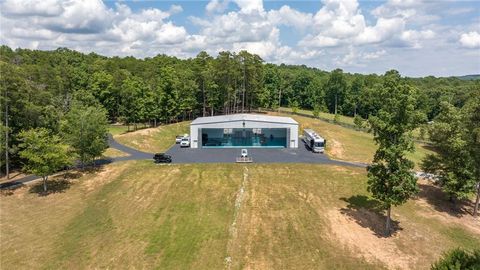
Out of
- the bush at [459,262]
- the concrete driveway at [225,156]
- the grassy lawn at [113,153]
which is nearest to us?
the bush at [459,262]

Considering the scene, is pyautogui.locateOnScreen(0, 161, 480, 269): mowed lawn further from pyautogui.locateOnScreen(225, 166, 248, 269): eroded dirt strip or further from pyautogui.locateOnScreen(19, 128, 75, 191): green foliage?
pyautogui.locateOnScreen(19, 128, 75, 191): green foliage

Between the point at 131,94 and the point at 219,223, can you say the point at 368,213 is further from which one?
the point at 131,94

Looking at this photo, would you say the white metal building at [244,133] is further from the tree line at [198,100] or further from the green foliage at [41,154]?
the green foliage at [41,154]

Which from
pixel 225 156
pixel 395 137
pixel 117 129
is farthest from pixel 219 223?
pixel 117 129

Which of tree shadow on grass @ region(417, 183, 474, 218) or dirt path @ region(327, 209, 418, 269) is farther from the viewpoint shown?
tree shadow on grass @ region(417, 183, 474, 218)

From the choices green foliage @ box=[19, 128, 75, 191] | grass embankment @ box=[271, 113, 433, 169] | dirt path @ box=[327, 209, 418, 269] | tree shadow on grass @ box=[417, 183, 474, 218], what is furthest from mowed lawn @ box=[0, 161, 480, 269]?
grass embankment @ box=[271, 113, 433, 169]

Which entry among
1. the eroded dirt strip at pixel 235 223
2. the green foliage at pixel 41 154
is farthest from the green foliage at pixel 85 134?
the eroded dirt strip at pixel 235 223

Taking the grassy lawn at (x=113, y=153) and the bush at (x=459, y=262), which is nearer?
the bush at (x=459, y=262)
